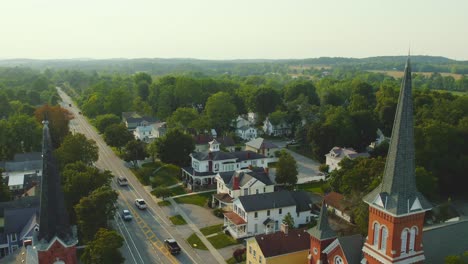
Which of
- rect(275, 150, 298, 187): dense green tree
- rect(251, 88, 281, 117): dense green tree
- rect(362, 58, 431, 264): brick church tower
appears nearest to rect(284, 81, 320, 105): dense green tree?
rect(251, 88, 281, 117): dense green tree

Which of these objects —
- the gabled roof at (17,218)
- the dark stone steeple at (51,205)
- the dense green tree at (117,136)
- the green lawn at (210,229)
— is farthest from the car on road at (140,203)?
the dark stone steeple at (51,205)

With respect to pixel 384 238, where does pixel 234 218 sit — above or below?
below

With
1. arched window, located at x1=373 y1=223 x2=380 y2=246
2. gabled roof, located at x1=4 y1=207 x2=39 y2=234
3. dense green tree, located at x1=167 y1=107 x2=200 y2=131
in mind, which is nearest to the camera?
arched window, located at x1=373 y1=223 x2=380 y2=246

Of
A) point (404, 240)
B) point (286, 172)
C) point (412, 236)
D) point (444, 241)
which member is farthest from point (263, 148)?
point (404, 240)

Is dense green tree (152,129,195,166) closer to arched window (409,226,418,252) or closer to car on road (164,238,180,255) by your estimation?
car on road (164,238,180,255)

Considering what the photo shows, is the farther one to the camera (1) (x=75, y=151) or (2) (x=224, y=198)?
(1) (x=75, y=151)

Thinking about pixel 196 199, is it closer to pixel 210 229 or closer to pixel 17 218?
pixel 210 229
